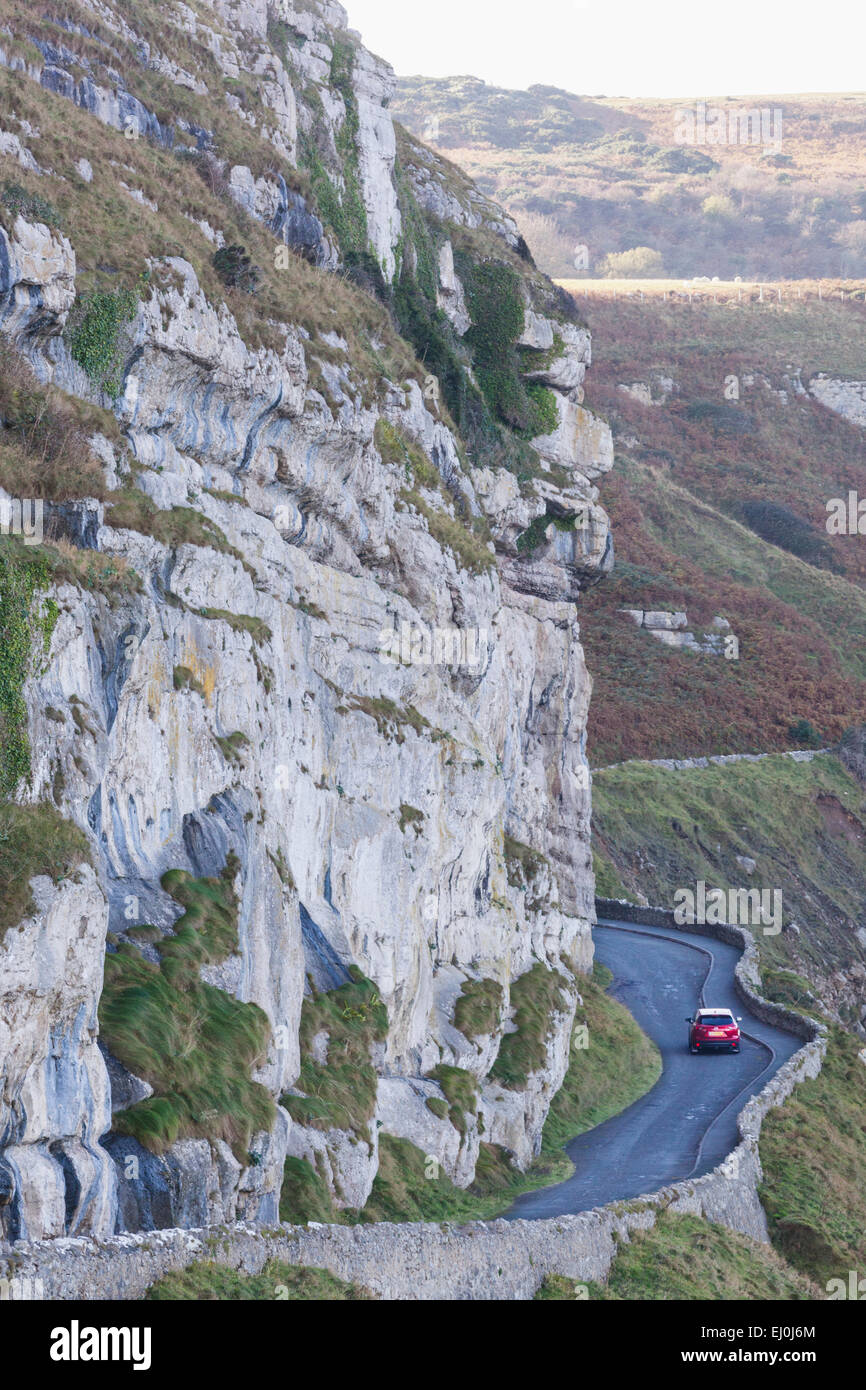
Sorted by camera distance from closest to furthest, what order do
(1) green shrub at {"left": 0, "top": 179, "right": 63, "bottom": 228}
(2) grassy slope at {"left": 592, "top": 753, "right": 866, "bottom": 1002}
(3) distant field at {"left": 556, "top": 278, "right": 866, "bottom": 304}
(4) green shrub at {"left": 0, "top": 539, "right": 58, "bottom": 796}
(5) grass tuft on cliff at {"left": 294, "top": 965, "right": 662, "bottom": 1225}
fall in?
(4) green shrub at {"left": 0, "top": 539, "right": 58, "bottom": 796}, (5) grass tuft on cliff at {"left": 294, "top": 965, "right": 662, "bottom": 1225}, (1) green shrub at {"left": 0, "top": 179, "right": 63, "bottom": 228}, (2) grassy slope at {"left": 592, "top": 753, "right": 866, "bottom": 1002}, (3) distant field at {"left": 556, "top": 278, "right": 866, "bottom": 304}

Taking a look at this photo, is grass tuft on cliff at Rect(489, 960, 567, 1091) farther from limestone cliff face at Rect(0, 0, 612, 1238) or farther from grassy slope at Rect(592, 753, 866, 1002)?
grassy slope at Rect(592, 753, 866, 1002)

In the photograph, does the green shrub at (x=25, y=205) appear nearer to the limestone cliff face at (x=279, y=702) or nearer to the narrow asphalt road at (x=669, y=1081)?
the limestone cliff face at (x=279, y=702)

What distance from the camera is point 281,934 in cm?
1741

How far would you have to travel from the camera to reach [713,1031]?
33.5 metres

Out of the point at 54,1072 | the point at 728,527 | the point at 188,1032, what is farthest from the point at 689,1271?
the point at 728,527

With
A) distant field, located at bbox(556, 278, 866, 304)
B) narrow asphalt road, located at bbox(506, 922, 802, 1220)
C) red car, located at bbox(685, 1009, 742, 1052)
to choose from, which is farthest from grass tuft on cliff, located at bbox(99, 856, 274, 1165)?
distant field, located at bbox(556, 278, 866, 304)

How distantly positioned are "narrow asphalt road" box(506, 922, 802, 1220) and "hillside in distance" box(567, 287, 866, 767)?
19556 mm

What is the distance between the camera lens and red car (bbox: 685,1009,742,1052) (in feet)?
110

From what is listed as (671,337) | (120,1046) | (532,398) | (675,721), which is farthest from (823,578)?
(120,1046)

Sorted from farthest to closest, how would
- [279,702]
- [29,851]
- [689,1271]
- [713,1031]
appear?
1. [713,1031]
2. [279,702]
3. [689,1271]
4. [29,851]

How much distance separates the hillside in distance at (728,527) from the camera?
→ 2798 inches

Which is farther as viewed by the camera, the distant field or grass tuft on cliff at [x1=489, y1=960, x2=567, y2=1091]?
the distant field

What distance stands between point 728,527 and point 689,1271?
7993cm

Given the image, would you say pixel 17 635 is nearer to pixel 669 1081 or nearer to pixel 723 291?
pixel 669 1081
